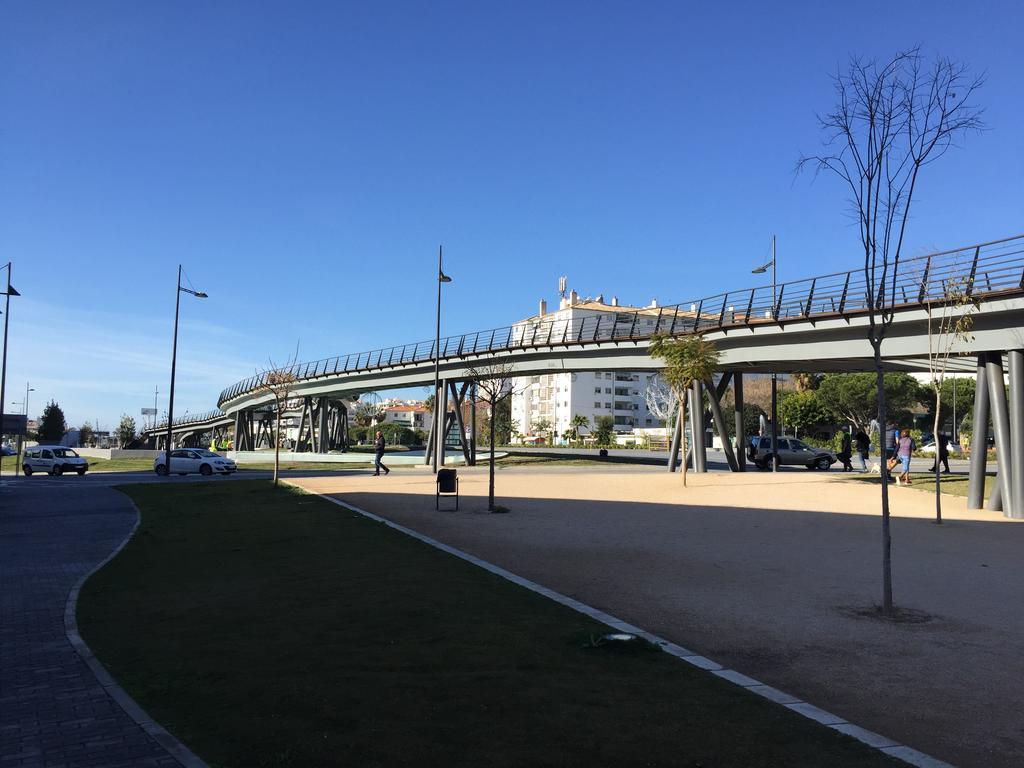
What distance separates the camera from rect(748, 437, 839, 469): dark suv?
3812cm

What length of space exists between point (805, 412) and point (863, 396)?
6.47 meters

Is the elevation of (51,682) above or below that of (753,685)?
below

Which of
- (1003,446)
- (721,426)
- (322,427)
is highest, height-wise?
(322,427)

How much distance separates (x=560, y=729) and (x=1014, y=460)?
1733cm

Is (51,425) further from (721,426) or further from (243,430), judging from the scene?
(721,426)

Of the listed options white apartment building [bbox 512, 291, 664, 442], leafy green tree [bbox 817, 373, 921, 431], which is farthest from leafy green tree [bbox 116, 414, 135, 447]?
leafy green tree [bbox 817, 373, 921, 431]

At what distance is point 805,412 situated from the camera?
2970 inches

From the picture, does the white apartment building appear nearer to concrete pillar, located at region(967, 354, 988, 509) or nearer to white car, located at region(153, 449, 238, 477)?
white car, located at region(153, 449, 238, 477)

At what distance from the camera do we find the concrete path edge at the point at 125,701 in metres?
4.07

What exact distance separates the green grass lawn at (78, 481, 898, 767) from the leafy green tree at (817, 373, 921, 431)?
225ft

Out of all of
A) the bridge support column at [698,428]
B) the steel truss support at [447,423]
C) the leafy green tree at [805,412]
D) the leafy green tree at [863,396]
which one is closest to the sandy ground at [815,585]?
the bridge support column at [698,428]

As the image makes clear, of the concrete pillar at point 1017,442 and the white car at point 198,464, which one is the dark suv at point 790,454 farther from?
the white car at point 198,464

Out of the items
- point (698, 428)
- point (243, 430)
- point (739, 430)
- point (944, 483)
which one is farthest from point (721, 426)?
point (243, 430)

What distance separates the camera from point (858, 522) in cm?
1614
